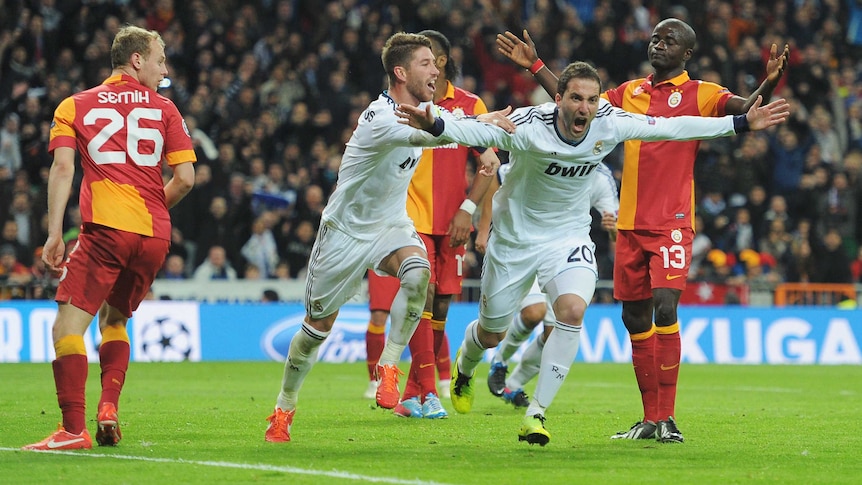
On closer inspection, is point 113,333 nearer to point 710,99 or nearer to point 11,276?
point 710,99

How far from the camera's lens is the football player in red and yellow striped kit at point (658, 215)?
8.68 m

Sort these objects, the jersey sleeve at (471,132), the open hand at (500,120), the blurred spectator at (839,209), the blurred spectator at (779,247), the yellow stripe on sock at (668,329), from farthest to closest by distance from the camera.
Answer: the blurred spectator at (839,209), the blurred spectator at (779,247), the yellow stripe on sock at (668,329), the open hand at (500,120), the jersey sleeve at (471,132)

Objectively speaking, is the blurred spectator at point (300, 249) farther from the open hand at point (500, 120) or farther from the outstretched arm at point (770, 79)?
the open hand at point (500, 120)

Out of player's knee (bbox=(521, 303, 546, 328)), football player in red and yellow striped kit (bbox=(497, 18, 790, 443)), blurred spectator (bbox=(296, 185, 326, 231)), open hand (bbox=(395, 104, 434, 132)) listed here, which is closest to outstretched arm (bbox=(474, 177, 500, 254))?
player's knee (bbox=(521, 303, 546, 328))

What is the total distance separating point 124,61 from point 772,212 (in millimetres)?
15147

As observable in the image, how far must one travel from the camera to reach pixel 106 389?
26.2 feet

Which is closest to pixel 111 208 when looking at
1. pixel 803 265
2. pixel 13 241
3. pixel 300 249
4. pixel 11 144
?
pixel 13 241

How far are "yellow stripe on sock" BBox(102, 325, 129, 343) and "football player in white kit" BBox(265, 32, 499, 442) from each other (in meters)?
1.04

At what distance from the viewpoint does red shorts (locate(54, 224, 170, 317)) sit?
7.74m

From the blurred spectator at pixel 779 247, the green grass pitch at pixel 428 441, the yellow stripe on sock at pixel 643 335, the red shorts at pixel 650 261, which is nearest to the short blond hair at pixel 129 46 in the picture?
the green grass pitch at pixel 428 441

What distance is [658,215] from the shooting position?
8789mm

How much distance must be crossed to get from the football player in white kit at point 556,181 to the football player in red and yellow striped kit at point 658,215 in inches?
16.0

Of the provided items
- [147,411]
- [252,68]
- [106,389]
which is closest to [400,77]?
[106,389]

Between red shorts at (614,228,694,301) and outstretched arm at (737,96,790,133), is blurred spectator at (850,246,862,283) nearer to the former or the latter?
red shorts at (614,228,694,301)
